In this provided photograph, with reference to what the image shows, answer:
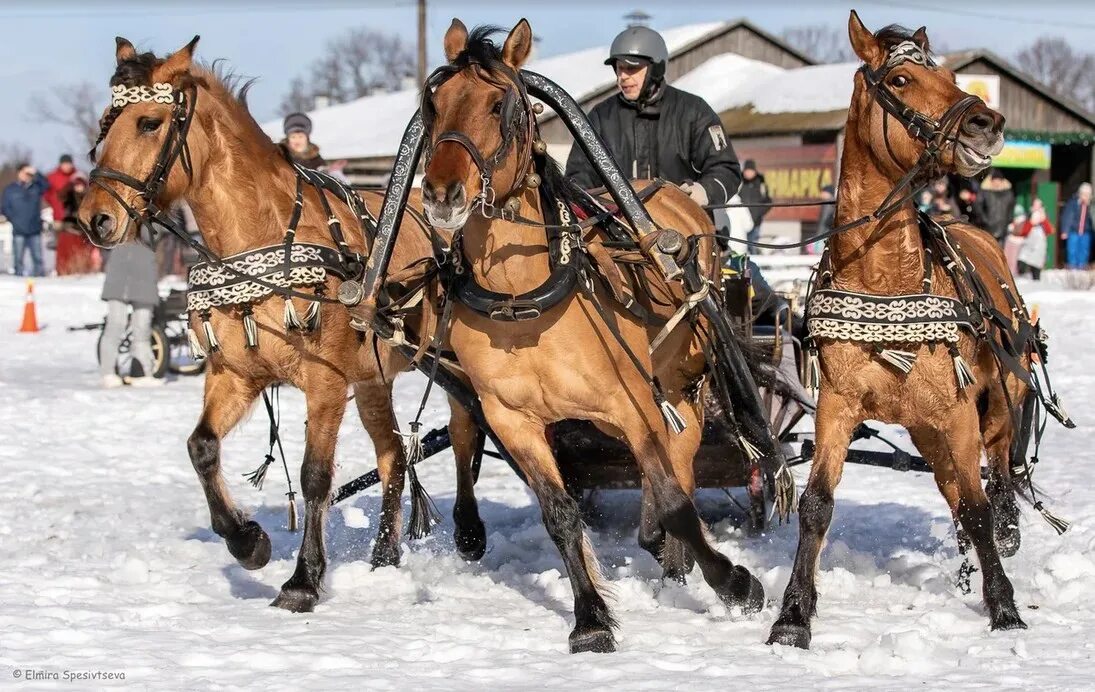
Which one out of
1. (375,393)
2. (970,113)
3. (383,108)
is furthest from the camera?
(383,108)

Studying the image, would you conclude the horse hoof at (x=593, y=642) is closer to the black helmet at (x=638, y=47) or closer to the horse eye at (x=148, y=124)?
the horse eye at (x=148, y=124)

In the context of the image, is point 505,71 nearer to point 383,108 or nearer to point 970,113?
point 970,113

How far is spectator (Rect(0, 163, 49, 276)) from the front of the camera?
75.8 feet

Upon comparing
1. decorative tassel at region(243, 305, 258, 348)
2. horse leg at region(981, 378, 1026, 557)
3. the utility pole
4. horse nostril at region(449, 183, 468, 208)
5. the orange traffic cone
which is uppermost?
the utility pole

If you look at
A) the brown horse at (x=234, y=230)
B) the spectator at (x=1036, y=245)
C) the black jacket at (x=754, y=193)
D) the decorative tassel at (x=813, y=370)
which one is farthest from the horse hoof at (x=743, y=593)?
the spectator at (x=1036, y=245)

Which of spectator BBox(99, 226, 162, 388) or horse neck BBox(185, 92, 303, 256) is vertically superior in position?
horse neck BBox(185, 92, 303, 256)

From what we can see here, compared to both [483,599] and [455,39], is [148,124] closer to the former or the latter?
[455,39]

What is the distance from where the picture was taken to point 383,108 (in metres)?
42.4

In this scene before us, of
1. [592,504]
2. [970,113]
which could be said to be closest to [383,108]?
[592,504]

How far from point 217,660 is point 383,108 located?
3823 centimetres

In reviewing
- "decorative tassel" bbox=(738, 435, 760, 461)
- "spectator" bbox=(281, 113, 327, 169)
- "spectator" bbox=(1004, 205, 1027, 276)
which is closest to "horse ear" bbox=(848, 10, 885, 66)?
"decorative tassel" bbox=(738, 435, 760, 461)

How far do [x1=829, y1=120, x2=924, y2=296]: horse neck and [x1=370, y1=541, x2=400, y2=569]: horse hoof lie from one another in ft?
8.84

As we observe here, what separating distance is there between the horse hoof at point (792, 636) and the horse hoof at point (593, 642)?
598 millimetres

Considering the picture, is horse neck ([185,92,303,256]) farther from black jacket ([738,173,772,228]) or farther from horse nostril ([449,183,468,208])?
black jacket ([738,173,772,228])
